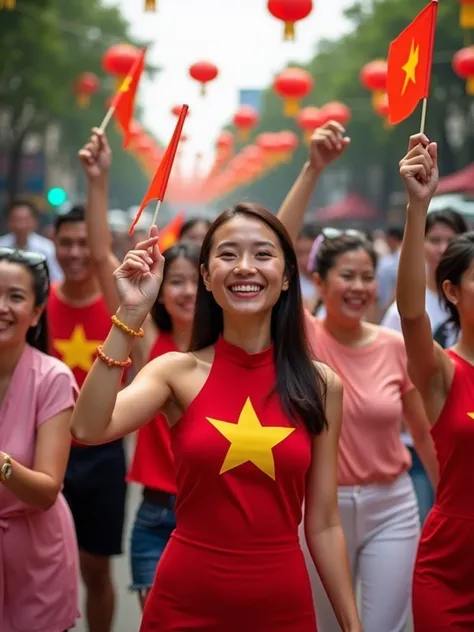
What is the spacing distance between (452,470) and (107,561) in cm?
245

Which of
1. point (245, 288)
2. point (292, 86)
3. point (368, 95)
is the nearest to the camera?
point (245, 288)

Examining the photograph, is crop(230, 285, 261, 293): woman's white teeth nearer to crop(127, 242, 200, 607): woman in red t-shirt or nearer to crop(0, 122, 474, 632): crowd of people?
crop(0, 122, 474, 632): crowd of people

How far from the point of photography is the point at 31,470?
3883mm

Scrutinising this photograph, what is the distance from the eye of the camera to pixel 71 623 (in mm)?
4160

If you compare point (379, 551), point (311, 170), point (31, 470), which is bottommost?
point (379, 551)

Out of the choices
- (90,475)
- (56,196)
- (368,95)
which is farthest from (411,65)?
(368,95)

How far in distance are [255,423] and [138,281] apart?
1.73ft

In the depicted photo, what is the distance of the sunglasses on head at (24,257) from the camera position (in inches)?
168

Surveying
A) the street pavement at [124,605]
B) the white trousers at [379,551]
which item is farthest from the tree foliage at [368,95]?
the white trousers at [379,551]

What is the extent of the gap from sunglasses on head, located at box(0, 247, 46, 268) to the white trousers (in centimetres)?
151

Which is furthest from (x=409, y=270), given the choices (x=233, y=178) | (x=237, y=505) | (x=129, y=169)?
(x=129, y=169)

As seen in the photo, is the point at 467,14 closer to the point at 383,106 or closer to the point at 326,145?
the point at 326,145

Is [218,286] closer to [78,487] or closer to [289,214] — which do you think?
[289,214]

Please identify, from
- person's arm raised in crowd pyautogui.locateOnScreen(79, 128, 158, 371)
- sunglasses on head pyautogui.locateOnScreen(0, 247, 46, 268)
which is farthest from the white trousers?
sunglasses on head pyautogui.locateOnScreen(0, 247, 46, 268)
